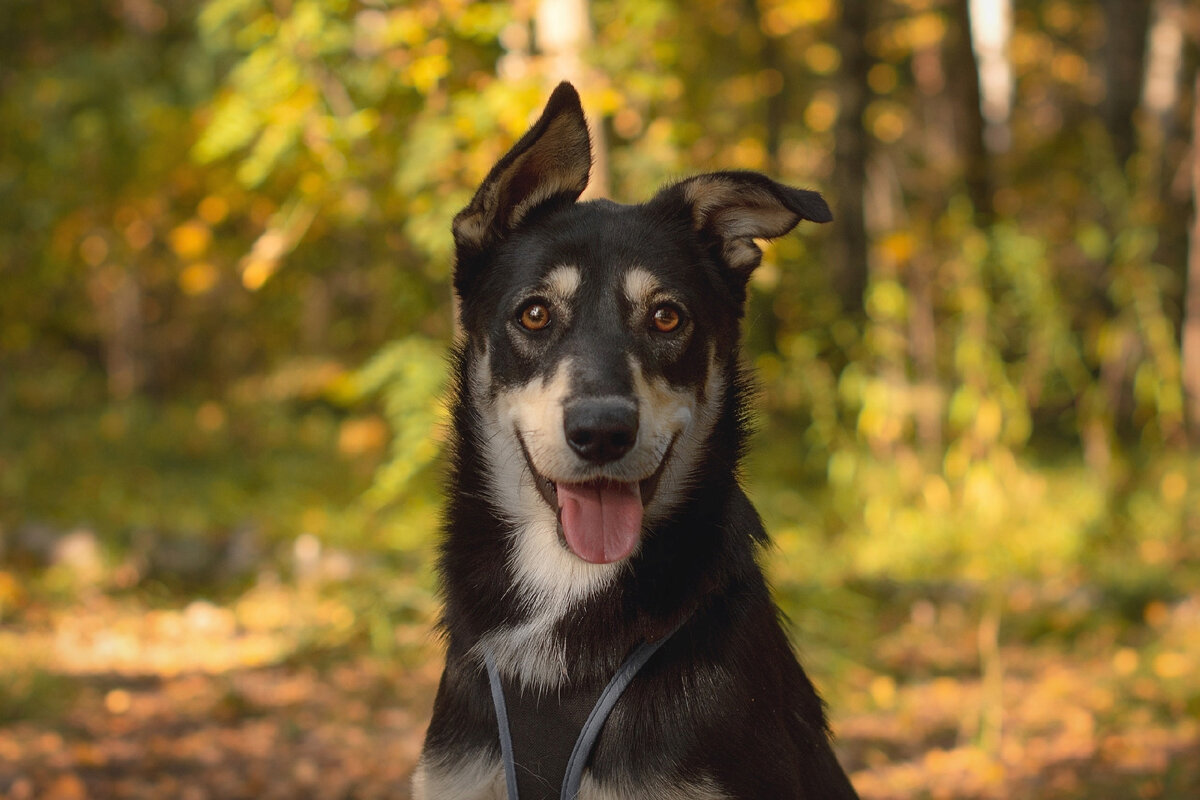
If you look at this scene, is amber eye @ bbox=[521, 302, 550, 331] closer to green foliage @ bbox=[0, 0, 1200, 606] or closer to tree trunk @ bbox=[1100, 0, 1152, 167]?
green foliage @ bbox=[0, 0, 1200, 606]

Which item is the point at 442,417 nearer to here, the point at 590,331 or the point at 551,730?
the point at 590,331

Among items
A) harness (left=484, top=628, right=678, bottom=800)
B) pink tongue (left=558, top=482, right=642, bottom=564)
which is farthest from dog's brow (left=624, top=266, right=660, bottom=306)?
harness (left=484, top=628, right=678, bottom=800)

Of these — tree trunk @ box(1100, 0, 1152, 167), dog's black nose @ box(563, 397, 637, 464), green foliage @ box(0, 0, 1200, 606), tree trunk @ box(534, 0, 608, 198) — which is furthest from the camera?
tree trunk @ box(1100, 0, 1152, 167)

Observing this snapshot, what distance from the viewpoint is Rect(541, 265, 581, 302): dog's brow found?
9.39ft

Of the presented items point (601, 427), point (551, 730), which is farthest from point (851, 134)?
point (551, 730)

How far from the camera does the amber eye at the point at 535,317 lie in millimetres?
2871

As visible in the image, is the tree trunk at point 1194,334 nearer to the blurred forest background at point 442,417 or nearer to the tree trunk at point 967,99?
the blurred forest background at point 442,417

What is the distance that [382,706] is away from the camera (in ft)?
20.1

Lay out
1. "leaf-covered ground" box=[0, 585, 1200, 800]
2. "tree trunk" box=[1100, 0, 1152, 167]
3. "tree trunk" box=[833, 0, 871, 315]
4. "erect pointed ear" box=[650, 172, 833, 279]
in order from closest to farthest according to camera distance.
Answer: "erect pointed ear" box=[650, 172, 833, 279] → "leaf-covered ground" box=[0, 585, 1200, 800] → "tree trunk" box=[833, 0, 871, 315] → "tree trunk" box=[1100, 0, 1152, 167]

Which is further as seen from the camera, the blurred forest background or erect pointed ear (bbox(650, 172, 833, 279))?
the blurred forest background

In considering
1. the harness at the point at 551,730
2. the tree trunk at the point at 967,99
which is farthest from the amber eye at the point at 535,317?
the tree trunk at the point at 967,99

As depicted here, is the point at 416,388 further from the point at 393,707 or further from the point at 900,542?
the point at 900,542

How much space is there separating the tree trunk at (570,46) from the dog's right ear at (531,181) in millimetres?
2155

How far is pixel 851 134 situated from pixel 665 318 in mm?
8781
